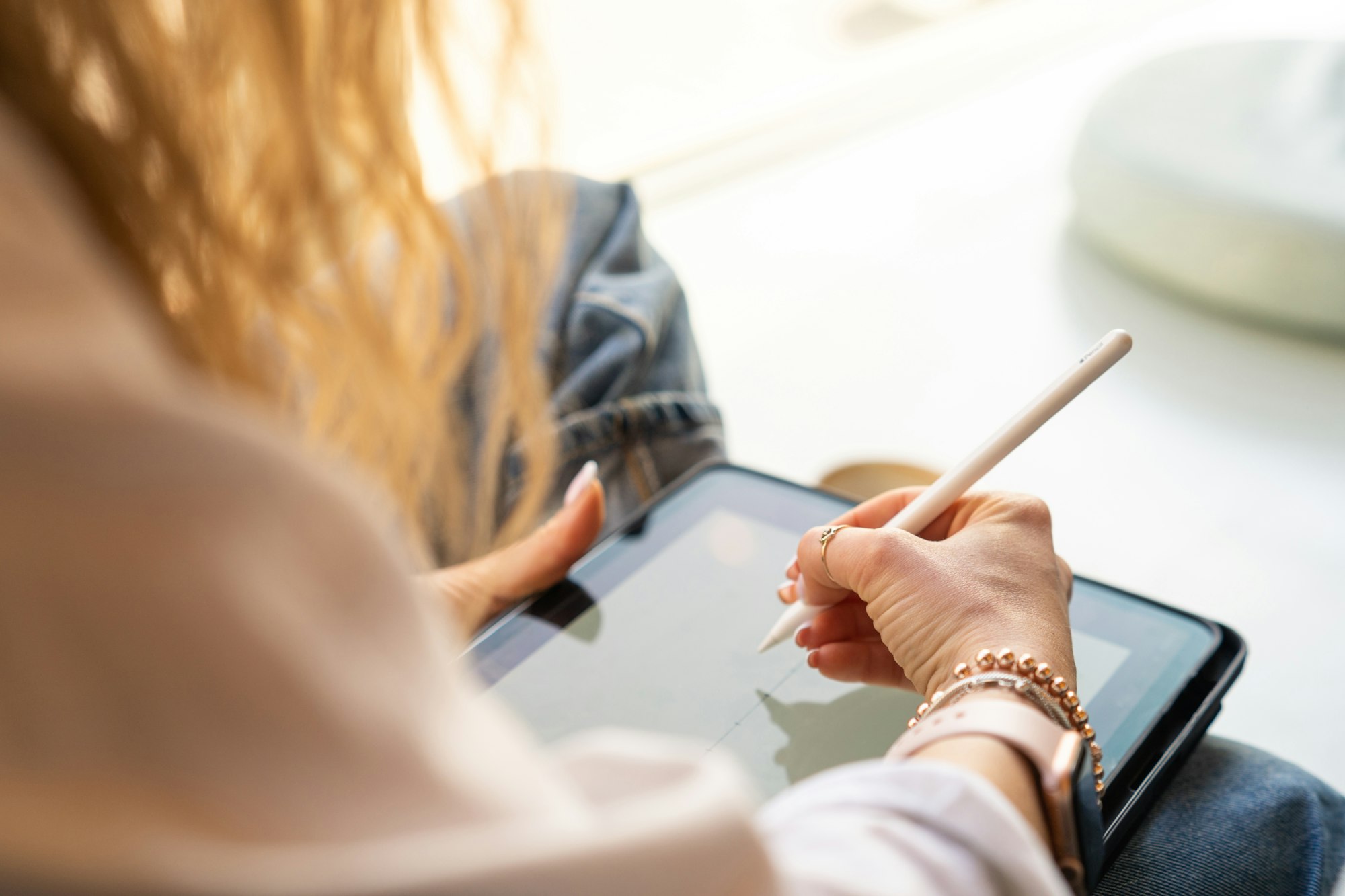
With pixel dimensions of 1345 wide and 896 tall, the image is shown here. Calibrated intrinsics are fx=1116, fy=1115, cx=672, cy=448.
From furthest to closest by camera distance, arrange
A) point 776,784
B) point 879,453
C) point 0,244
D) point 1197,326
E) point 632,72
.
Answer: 1. point 632,72
2. point 1197,326
3. point 879,453
4. point 776,784
5. point 0,244

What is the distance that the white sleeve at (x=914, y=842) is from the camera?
0.93 ft

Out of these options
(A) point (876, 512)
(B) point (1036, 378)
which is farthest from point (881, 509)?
(B) point (1036, 378)

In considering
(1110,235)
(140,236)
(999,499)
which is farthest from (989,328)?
(140,236)

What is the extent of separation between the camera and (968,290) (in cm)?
125

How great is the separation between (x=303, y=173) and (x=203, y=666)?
0.15 metres

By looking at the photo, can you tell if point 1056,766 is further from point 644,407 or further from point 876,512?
point 644,407

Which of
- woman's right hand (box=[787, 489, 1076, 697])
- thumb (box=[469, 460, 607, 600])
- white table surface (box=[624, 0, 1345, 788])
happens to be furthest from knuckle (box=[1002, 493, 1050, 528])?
white table surface (box=[624, 0, 1345, 788])

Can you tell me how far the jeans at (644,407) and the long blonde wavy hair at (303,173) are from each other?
22 centimetres

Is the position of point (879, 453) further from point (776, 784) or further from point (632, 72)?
point (632, 72)

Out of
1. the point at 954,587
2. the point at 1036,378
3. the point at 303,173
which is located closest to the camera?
the point at 303,173

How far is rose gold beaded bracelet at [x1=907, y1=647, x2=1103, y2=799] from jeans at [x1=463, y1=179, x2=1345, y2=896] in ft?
0.36

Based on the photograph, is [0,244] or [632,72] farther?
[632,72]

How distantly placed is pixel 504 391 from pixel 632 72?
1.35m

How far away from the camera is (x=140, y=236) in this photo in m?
0.26
